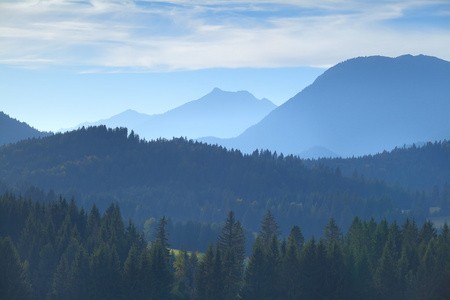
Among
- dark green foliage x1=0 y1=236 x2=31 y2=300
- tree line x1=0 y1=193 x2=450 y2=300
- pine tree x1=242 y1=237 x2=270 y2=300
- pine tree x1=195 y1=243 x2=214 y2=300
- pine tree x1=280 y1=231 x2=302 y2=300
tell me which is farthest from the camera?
pine tree x1=242 y1=237 x2=270 y2=300

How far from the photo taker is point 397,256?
118875mm

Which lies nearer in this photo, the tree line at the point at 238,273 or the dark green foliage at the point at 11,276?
the dark green foliage at the point at 11,276

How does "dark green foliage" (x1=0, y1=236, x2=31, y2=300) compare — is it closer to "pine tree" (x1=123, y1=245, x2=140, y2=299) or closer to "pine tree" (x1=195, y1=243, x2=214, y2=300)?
"pine tree" (x1=123, y1=245, x2=140, y2=299)

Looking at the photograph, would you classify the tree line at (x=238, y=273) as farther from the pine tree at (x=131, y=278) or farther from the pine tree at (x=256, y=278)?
the pine tree at (x=131, y=278)

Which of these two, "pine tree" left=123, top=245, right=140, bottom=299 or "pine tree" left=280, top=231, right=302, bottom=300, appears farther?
"pine tree" left=280, top=231, right=302, bottom=300

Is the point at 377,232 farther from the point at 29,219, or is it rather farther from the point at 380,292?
the point at 29,219

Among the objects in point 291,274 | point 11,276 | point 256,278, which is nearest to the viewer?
point 11,276

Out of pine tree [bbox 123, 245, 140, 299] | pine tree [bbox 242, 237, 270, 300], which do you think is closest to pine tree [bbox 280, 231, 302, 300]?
pine tree [bbox 242, 237, 270, 300]

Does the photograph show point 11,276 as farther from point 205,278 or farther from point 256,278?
point 256,278

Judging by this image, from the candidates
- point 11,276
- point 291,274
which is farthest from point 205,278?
point 11,276

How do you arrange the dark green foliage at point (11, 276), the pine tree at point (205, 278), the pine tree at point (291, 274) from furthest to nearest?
1. the pine tree at point (291, 274)
2. the pine tree at point (205, 278)
3. the dark green foliage at point (11, 276)

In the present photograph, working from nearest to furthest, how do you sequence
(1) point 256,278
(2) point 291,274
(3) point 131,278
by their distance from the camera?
(3) point 131,278 → (2) point 291,274 → (1) point 256,278

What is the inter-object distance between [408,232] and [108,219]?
180 feet

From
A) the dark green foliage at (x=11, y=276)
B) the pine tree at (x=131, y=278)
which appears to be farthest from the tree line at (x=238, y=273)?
the pine tree at (x=131, y=278)
